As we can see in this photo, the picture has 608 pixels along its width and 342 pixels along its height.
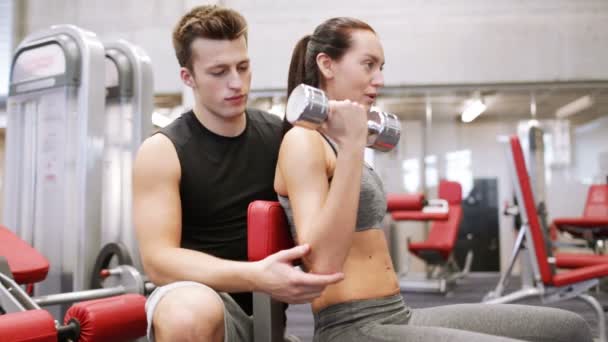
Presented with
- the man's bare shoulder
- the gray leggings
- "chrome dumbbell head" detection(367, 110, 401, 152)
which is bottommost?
the gray leggings

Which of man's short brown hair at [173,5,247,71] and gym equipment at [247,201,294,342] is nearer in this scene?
gym equipment at [247,201,294,342]

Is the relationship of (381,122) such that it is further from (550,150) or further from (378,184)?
(550,150)

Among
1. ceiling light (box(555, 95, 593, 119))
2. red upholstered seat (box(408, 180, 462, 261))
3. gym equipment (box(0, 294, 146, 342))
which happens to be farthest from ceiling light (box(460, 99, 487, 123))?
gym equipment (box(0, 294, 146, 342))

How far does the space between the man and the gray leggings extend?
207 millimetres

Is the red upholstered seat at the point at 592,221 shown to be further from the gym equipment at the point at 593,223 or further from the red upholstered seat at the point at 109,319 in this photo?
the red upholstered seat at the point at 109,319

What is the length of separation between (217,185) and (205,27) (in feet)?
1.17

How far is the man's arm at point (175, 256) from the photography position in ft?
2.95

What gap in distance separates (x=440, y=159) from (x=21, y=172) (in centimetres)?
560

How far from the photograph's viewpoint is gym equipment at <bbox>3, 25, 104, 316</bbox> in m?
2.83

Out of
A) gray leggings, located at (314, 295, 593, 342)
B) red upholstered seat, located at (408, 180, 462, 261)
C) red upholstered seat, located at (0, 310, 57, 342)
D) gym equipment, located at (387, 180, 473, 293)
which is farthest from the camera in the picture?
red upholstered seat, located at (408, 180, 462, 261)

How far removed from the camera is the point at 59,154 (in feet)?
9.61

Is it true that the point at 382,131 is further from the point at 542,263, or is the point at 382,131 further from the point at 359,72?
the point at 542,263

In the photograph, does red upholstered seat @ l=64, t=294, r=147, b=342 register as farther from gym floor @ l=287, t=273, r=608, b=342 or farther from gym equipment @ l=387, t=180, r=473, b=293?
gym equipment @ l=387, t=180, r=473, b=293

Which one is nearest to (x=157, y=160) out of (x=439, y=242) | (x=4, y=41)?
(x=439, y=242)
